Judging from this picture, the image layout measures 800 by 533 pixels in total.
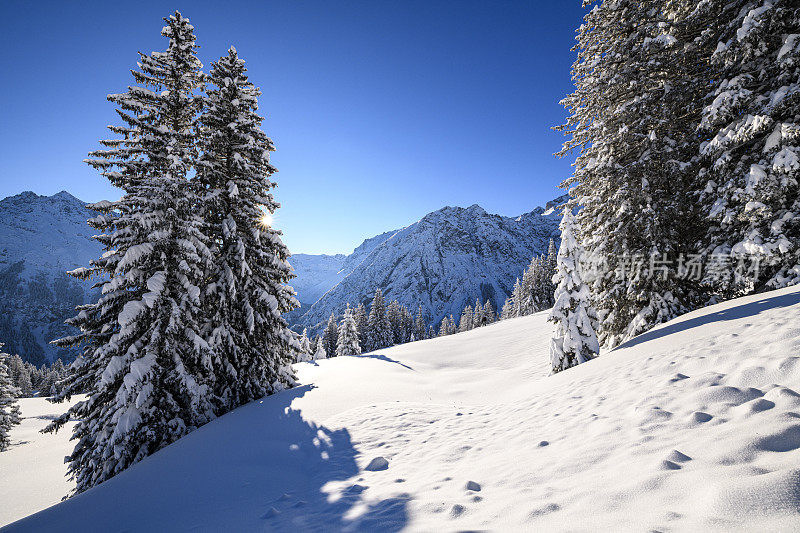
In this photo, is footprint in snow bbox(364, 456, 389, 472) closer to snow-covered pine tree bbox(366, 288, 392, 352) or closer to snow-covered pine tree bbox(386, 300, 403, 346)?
snow-covered pine tree bbox(366, 288, 392, 352)

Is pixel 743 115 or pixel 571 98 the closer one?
pixel 743 115

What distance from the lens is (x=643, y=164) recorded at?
10.5m

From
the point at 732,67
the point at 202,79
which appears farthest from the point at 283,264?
the point at 732,67

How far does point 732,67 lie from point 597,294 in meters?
8.12

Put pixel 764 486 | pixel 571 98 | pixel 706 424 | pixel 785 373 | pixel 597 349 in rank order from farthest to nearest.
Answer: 1. pixel 571 98
2. pixel 597 349
3. pixel 785 373
4. pixel 706 424
5. pixel 764 486

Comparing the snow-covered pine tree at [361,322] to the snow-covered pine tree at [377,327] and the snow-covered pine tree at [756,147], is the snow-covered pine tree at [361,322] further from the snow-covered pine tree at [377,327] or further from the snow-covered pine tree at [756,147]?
the snow-covered pine tree at [756,147]

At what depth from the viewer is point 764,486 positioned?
2084 millimetres

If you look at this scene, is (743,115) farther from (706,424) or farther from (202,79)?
(202,79)

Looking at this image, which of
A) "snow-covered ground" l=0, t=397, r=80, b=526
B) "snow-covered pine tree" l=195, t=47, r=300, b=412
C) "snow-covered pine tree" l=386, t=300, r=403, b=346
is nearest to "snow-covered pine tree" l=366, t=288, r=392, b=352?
"snow-covered pine tree" l=386, t=300, r=403, b=346

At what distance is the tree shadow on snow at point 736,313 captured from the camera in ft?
22.7

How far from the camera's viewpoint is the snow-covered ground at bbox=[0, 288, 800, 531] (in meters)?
2.45

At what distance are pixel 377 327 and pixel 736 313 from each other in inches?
1958

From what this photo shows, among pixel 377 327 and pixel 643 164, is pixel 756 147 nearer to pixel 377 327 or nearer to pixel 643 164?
pixel 643 164

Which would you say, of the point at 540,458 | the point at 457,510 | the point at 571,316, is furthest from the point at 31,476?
the point at 571,316
